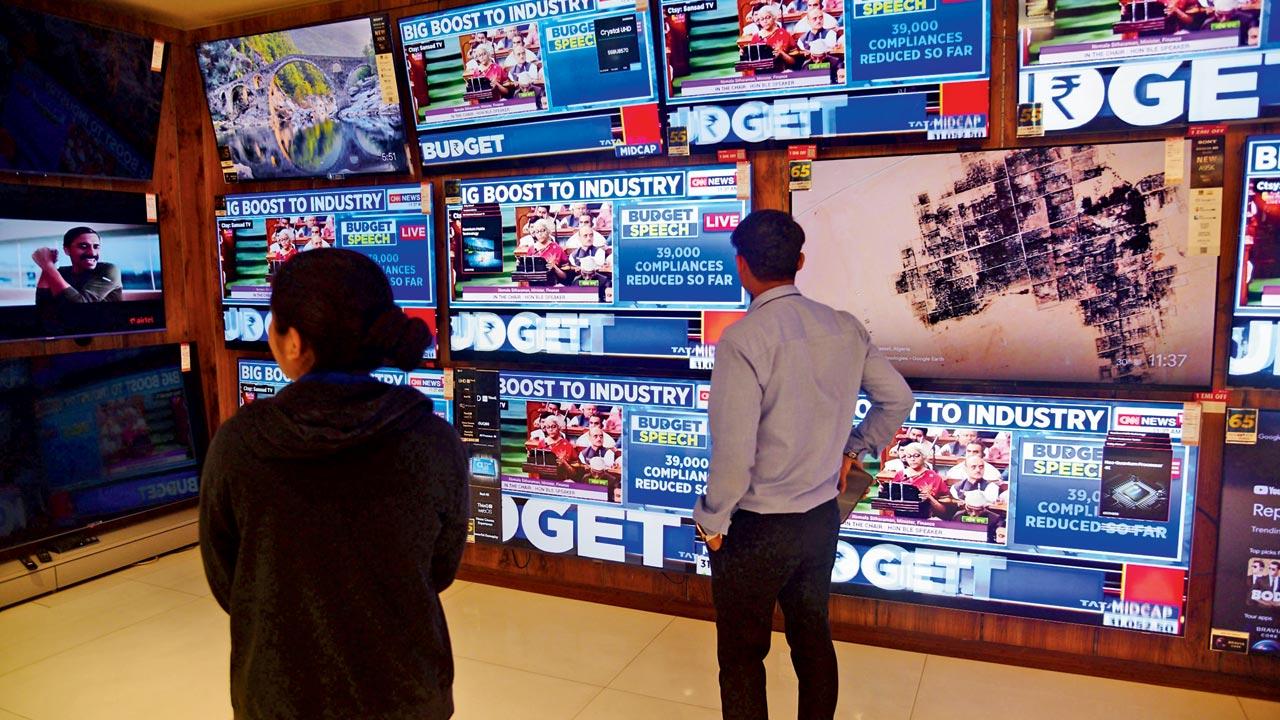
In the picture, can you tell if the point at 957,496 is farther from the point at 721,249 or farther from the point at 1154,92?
the point at 1154,92

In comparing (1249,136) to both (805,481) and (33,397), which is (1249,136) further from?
(33,397)

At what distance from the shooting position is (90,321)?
3.88 m

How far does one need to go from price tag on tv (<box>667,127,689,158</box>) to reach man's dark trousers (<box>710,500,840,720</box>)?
5.48 feet

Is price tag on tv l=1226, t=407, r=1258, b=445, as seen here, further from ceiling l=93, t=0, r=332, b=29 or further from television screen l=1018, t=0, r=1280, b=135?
ceiling l=93, t=0, r=332, b=29

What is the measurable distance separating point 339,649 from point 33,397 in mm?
3294

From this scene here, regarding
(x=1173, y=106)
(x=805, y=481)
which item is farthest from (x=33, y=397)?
(x=1173, y=106)

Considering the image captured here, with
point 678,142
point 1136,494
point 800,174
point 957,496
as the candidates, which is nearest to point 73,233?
point 678,142

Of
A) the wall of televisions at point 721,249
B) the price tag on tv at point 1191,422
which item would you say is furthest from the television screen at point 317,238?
the price tag on tv at point 1191,422

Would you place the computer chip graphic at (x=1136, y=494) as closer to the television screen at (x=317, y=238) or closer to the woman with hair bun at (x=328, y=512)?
the woman with hair bun at (x=328, y=512)

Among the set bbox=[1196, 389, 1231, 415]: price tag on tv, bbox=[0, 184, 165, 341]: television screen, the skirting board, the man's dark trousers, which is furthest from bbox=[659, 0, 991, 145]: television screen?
the skirting board

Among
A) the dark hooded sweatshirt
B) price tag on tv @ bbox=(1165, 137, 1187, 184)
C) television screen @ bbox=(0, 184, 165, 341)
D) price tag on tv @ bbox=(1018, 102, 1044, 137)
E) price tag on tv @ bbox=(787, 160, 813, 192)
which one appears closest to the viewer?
the dark hooded sweatshirt

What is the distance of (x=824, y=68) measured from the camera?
2.96 metres

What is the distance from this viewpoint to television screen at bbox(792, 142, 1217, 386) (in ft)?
8.89

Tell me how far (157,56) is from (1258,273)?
4680 mm
